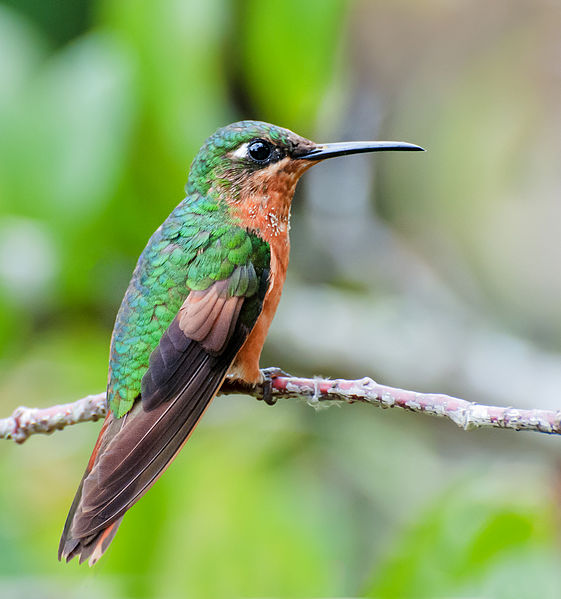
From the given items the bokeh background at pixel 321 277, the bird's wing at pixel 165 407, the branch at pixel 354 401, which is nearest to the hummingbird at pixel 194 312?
the bird's wing at pixel 165 407

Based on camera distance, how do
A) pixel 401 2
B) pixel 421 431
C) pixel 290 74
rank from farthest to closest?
pixel 401 2, pixel 421 431, pixel 290 74

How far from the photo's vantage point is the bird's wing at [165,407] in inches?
85.2

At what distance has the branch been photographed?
169cm

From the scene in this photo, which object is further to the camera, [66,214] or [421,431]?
[421,431]

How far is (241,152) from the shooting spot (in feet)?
9.41

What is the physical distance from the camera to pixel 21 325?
4.05m

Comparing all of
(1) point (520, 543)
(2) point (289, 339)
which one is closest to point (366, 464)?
(2) point (289, 339)

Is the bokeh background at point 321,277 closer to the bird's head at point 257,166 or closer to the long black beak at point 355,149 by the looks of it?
the bird's head at point 257,166

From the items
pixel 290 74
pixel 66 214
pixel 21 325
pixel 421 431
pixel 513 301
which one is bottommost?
pixel 421 431

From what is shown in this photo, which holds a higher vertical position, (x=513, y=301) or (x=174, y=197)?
(x=174, y=197)

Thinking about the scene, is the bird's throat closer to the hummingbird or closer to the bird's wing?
the hummingbird

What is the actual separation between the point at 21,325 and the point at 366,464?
1.90 meters

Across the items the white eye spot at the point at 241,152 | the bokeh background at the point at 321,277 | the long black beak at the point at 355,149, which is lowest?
the bokeh background at the point at 321,277

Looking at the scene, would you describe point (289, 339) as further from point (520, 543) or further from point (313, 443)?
point (520, 543)
